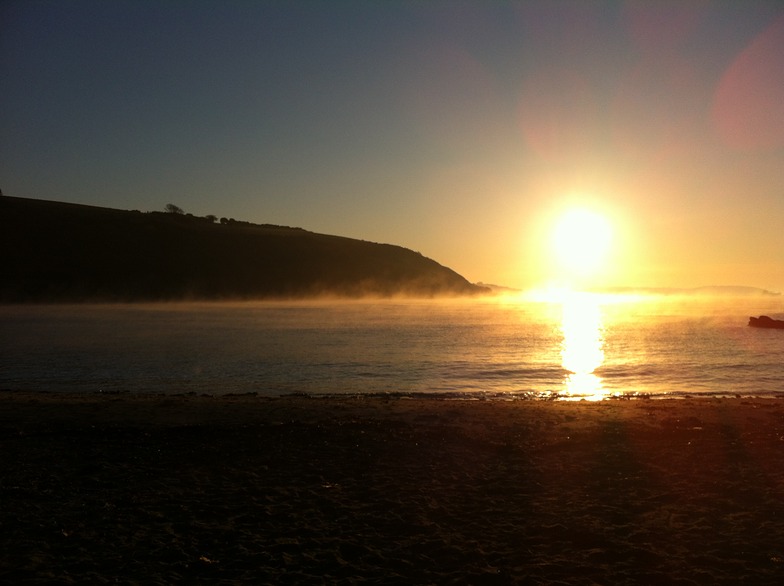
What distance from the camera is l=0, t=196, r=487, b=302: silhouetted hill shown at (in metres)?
115

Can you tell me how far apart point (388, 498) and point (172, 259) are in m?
134

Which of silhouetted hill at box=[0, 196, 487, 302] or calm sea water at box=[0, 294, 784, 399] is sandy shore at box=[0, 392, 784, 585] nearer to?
calm sea water at box=[0, 294, 784, 399]

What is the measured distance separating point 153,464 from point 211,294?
→ 126004 millimetres

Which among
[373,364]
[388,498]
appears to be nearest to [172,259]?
[373,364]

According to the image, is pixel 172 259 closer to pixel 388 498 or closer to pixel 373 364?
pixel 373 364

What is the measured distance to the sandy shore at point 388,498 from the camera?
7285 mm

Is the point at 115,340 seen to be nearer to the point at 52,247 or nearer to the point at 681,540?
the point at 681,540

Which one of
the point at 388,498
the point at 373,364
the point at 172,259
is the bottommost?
the point at 373,364

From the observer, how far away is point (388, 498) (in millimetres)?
9828

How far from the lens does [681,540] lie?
317 inches

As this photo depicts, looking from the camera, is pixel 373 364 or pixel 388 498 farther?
pixel 373 364

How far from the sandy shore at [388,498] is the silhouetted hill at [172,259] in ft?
364

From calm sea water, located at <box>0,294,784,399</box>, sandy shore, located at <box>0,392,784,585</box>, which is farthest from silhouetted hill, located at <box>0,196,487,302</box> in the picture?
sandy shore, located at <box>0,392,784,585</box>

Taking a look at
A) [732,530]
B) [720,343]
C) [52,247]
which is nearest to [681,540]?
[732,530]
